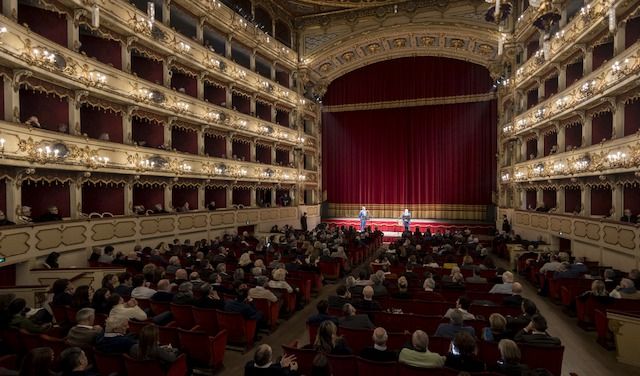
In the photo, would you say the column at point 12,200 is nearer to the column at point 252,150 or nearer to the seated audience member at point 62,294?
the seated audience member at point 62,294

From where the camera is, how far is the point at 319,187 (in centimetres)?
2989

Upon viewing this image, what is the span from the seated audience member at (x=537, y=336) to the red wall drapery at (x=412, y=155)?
22.4 meters

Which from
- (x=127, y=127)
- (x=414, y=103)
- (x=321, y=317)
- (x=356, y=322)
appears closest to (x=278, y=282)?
(x=321, y=317)

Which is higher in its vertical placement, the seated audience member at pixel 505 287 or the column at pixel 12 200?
the column at pixel 12 200

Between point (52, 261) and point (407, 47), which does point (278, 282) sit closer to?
point (52, 261)

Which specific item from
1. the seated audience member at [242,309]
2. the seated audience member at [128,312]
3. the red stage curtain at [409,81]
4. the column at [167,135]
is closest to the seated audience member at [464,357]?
the seated audience member at [242,309]

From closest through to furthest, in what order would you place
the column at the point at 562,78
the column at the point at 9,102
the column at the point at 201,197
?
the column at the point at 9,102 → the column at the point at 562,78 → the column at the point at 201,197

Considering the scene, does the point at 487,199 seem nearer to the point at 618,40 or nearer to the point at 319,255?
the point at 618,40

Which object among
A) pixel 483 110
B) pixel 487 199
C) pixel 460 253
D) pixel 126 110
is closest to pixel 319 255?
pixel 460 253

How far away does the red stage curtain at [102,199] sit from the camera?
14977mm

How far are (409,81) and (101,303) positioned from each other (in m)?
25.5

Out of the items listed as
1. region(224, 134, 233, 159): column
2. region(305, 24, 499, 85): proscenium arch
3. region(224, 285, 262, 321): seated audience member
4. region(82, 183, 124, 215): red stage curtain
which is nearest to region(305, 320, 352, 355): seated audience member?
region(224, 285, 262, 321): seated audience member

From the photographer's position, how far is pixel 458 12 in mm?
23672

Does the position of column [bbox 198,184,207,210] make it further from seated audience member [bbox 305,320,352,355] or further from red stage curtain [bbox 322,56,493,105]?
seated audience member [bbox 305,320,352,355]
